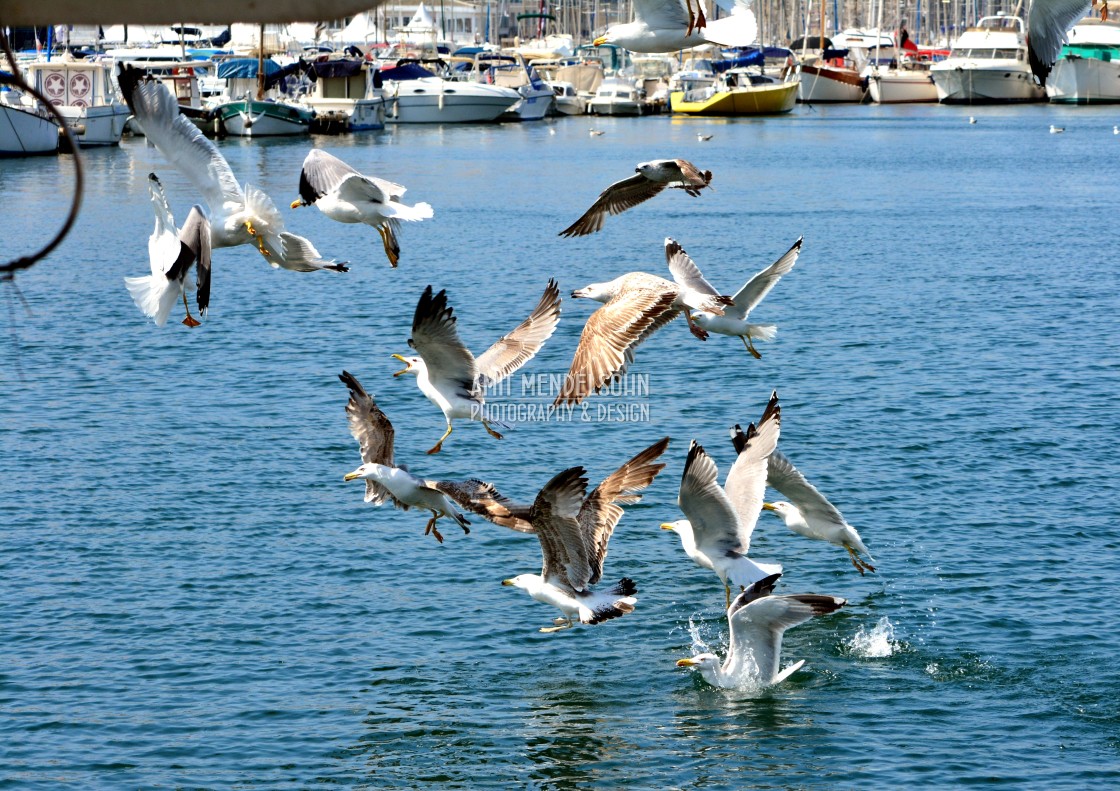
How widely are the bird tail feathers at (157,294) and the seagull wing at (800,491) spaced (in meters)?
6.56

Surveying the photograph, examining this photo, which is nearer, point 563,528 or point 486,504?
point 486,504

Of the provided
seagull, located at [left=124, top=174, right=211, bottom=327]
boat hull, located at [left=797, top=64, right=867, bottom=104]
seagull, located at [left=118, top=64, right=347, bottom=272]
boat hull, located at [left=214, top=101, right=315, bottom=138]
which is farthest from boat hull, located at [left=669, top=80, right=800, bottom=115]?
seagull, located at [left=124, top=174, right=211, bottom=327]

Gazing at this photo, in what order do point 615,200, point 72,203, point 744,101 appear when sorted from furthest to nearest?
point 744,101 < point 615,200 < point 72,203

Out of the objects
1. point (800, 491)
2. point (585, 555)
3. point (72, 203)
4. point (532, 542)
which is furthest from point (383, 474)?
point (72, 203)

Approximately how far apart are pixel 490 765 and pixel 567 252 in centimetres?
3154

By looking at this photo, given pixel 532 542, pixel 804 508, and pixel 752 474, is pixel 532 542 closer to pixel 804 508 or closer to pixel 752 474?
pixel 804 508

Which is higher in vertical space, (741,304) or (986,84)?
(986,84)

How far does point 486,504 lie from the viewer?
42.2ft

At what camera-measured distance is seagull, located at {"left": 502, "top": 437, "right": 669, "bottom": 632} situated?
1390 cm

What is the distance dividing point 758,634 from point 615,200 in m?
4.61

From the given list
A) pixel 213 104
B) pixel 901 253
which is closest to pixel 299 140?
pixel 213 104

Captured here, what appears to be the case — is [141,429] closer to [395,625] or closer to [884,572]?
[395,625]

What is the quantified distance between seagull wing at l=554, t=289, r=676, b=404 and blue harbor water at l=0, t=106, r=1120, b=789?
3.79m

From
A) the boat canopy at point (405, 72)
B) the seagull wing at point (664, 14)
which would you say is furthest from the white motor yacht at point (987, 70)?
the seagull wing at point (664, 14)
